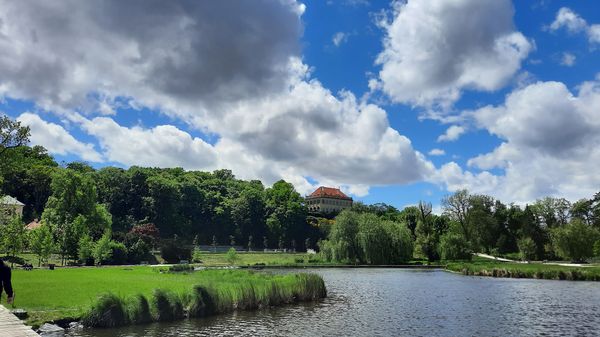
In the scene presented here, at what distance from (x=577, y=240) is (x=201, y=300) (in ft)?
236

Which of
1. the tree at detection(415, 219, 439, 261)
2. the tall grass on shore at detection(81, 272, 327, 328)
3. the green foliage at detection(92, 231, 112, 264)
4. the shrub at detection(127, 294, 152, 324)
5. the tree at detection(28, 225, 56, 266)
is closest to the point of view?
the tall grass on shore at detection(81, 272, 327, 328)

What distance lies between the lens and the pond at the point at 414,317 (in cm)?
2117

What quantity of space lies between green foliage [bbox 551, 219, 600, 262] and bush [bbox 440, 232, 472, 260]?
1523 cm

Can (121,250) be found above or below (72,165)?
Result: below

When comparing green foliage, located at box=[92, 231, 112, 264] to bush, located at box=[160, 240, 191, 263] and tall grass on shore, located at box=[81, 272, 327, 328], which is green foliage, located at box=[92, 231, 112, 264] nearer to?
bush, located at box=[160, 240, 191, 263]

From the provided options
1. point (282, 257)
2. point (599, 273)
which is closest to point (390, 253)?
point (282, 257)

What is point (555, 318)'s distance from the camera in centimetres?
2525

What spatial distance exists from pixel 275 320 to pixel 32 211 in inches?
4089

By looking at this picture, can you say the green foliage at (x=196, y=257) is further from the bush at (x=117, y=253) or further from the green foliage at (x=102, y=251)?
the green foliage at (x=102, y=251)

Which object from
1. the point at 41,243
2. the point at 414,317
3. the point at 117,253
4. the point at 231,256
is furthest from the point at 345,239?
the point at 414,317

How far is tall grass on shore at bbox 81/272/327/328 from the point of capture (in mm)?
20891

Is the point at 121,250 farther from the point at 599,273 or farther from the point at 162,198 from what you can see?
the point at 599,273

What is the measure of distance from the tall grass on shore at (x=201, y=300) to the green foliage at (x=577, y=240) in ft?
195

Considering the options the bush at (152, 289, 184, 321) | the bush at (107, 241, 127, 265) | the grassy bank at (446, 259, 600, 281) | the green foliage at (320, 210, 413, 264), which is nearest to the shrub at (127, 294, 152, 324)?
the bush at (152, 289, 184, 321)
